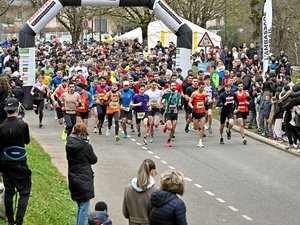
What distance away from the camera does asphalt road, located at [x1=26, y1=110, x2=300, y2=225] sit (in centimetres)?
1397

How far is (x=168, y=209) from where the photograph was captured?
8.19 meters

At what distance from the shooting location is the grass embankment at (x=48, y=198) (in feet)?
38.8

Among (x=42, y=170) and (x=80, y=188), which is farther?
(x=42, y=170)

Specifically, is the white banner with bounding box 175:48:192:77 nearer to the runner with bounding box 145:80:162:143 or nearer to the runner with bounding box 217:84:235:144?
the runner with bounding box 145:80:162:143

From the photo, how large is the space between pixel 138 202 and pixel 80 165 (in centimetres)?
219

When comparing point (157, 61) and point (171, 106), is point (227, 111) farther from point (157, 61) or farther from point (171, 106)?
point (157, 61)

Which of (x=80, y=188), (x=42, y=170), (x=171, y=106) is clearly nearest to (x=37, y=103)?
(x=171, y=106)

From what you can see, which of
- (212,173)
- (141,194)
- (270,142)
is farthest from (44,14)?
(141,194)

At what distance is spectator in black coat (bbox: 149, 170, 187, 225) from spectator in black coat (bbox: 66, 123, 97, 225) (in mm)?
3027

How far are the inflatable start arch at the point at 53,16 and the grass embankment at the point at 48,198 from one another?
1272 centimetres

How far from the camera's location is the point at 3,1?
53031 millimetres

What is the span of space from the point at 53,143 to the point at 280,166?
6406 millimetres

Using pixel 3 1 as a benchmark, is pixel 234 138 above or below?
below

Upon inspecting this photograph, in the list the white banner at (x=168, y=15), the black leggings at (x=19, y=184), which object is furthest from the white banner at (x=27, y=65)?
the black leggings at (x=19, y=184)
